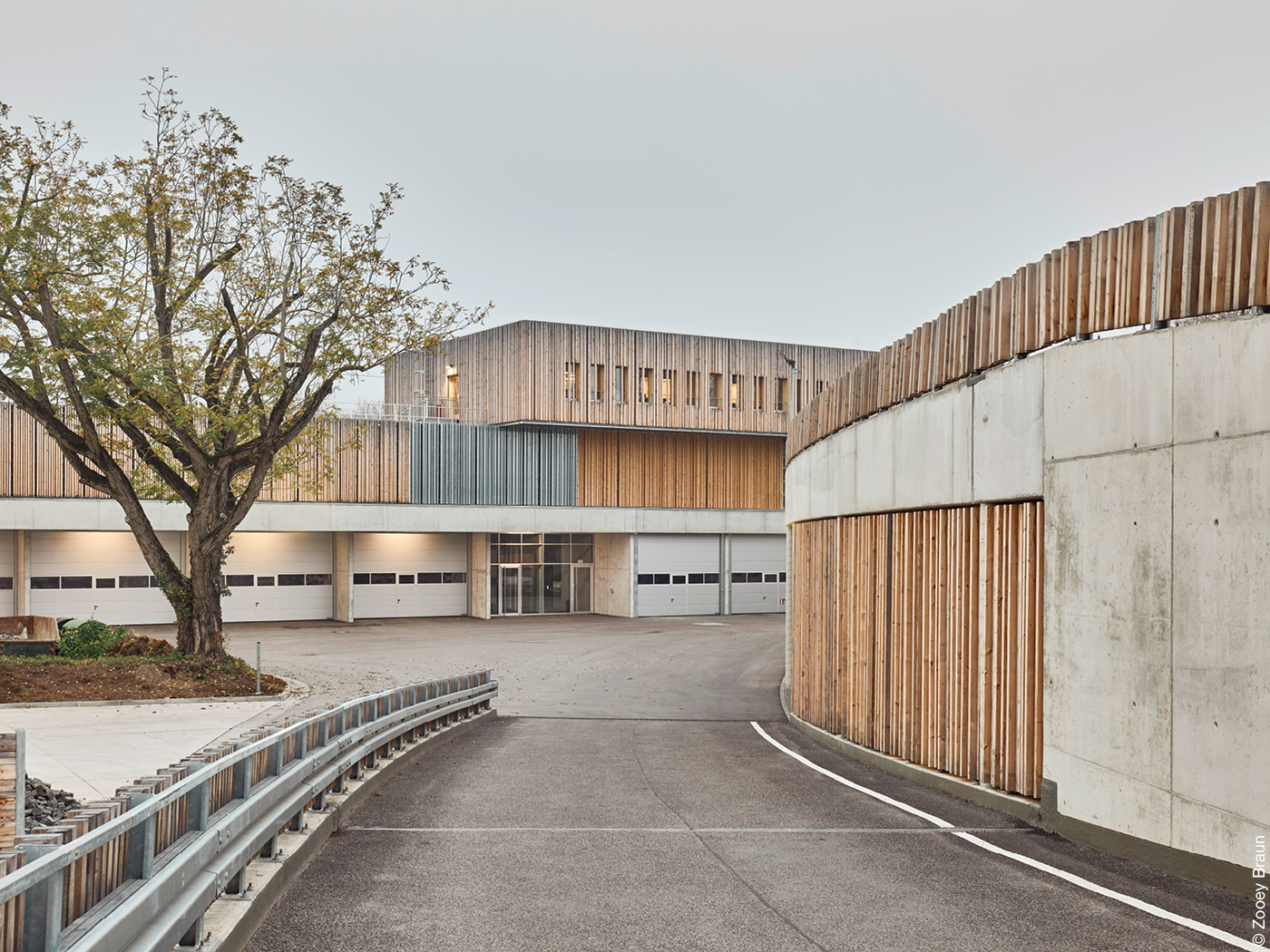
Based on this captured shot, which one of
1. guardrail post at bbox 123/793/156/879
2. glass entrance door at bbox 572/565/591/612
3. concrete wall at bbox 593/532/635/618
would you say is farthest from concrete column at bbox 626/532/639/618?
guardrail post at bbox 123/793/156/879

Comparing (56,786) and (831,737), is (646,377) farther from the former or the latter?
(56,786)

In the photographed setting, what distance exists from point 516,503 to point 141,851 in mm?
39444

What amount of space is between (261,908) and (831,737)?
33.5 feet

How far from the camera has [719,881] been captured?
293 inches

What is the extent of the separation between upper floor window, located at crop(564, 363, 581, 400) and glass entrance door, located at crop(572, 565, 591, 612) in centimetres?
843

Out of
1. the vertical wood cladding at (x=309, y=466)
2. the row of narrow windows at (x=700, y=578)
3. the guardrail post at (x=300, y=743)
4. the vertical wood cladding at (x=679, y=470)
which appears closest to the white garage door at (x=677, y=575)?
the row of narrow windows at (x=700, y=578)

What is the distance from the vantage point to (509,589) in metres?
45.9

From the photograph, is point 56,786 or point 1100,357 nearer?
point 1100,357

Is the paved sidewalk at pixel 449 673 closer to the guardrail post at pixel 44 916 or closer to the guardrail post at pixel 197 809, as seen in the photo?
A: the guardrail post at pixel 197 809

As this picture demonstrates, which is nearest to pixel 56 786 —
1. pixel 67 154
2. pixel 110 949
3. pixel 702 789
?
pixel 702 789

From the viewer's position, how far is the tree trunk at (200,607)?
2162 cm

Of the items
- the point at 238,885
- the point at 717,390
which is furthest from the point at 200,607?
the point at 717,390

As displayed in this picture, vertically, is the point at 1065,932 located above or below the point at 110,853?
below

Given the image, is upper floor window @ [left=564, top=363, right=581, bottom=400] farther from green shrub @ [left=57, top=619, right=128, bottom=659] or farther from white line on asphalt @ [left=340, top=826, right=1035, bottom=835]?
white line on asphalt @ [left=340, top=826, right=1035, bottom=835]
